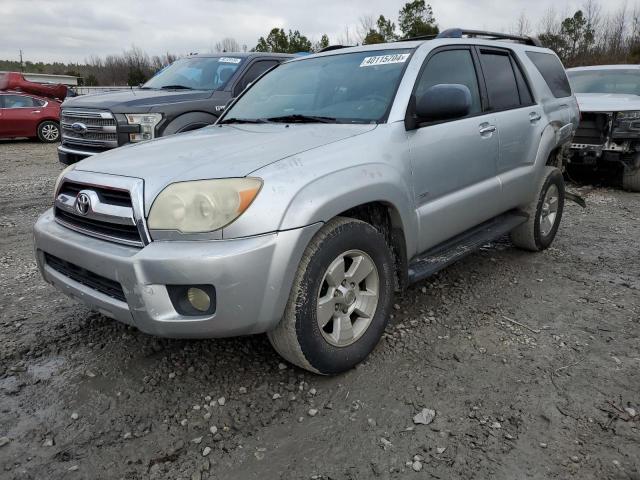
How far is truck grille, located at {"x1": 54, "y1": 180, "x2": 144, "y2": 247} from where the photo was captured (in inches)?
89.5

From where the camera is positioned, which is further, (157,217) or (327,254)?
(327,254)

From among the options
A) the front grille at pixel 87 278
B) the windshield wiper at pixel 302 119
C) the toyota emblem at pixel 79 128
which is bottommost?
the front grille at pixel 87 278

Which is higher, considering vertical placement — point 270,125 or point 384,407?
point 270,125

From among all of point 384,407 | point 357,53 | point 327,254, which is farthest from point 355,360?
point 357,53

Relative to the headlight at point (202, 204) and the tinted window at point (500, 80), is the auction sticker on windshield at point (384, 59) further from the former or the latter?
the headlight at point (202, 204)

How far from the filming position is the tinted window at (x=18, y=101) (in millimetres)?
13391


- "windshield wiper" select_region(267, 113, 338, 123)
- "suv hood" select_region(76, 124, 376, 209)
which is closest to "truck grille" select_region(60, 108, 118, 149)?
"suv hood" select_region(76, 124, 376, 209)

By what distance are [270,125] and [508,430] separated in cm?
215

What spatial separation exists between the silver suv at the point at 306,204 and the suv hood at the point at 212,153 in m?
0.01

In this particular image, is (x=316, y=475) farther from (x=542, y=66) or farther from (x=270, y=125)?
(x=542, y=66)

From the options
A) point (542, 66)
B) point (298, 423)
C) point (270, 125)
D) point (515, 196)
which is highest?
point (542, 66)

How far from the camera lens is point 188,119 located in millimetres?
6176

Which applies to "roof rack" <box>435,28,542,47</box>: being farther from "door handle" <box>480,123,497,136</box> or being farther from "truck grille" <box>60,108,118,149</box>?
"truck grille" <box>60,108,118,149</box>

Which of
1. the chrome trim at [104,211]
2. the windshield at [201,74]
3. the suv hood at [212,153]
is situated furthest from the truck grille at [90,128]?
the chrome trim at [104,211]
